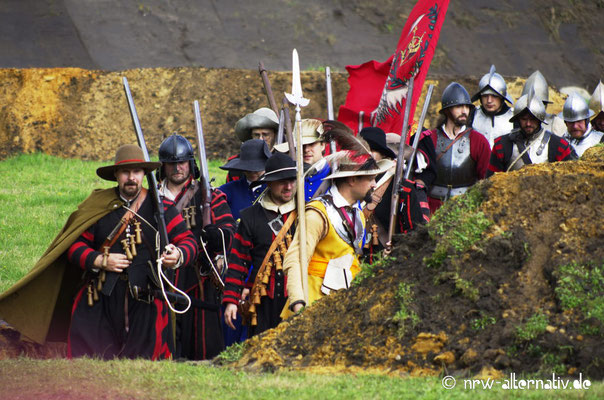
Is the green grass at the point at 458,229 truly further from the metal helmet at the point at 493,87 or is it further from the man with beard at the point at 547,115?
the man with beard at the point at 547,115

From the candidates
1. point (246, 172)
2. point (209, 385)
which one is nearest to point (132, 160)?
point (246, 172)

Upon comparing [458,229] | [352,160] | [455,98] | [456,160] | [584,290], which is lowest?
[584,290]

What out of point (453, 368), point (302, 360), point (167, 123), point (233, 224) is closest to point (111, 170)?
point (233, 224)

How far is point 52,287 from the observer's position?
796 centimetres

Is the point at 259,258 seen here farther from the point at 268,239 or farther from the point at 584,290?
the point at 584,290

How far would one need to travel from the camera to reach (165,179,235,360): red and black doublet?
859cm

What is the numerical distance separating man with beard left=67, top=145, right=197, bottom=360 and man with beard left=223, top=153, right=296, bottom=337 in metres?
0.44

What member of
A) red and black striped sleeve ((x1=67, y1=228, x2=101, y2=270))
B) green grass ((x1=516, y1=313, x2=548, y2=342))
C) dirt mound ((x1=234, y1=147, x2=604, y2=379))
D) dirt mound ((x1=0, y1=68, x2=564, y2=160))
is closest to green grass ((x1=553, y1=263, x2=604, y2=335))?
dirt mound ((x1=234, y1=147, x2=604, y2=379))

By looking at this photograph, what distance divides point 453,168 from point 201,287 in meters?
3.23

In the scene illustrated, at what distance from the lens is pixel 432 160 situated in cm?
1015

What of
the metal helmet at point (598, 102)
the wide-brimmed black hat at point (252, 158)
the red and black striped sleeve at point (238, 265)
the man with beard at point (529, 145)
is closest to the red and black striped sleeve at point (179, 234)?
the red and black striped sleeve at point (238, 265)

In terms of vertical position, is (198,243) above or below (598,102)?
below

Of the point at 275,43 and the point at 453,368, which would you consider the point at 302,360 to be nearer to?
the point at 453,368

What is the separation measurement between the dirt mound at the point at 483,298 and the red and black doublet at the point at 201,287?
7.39 ft
